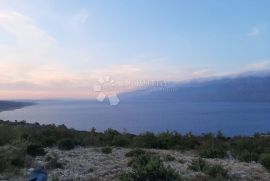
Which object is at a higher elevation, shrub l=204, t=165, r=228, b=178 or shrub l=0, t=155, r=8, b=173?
shrub l=0, t=155, r=8, b=173

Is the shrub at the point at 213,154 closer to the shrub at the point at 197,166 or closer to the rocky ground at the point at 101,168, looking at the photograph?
the rocky ground at the point at 101,168

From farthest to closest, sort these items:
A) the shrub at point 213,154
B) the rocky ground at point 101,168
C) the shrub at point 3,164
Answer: the shrub at point 213,154
the shrub at point 3,164
the rocky ground at point 101,168

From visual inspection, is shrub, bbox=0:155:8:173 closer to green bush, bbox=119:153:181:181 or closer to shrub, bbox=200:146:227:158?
green bush, bbox=119:153:181:181

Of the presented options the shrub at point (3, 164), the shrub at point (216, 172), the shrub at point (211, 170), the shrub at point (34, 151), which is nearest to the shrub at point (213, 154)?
the shrub at point (211, 170)

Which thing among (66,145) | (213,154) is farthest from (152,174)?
(66,145)

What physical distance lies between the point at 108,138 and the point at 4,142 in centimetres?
640

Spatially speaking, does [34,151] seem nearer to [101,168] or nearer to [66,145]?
[66,145]

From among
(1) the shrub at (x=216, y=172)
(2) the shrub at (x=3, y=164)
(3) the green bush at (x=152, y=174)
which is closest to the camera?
(3) the green bush at (x=152, y=174)

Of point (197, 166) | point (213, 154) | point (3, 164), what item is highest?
point (3, 164)

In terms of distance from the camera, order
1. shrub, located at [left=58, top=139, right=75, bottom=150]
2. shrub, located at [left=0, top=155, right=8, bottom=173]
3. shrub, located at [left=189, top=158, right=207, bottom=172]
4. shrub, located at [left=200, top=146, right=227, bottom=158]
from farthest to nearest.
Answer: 1. shrub, located at [left=58, top=139, right=75, bottom=150]
2. shrub, located at [left=200, top=146, right=227, bottom=158]
3. shrub, located at [left=189, top=158, right=207, bottom=172]
4. shrub, located at [left=0, top=155, right=8, bottom=173]

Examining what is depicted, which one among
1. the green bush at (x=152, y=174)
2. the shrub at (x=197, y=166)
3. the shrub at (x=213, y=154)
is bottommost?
the shrub at (x=213, y=154)

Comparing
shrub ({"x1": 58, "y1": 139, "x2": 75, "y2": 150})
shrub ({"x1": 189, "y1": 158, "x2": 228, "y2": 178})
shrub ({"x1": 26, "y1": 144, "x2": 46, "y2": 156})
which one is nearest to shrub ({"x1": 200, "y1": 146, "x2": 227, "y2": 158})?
shrub ({"x1": 189, "y1": 158, "x2": 228, "y2": 178})

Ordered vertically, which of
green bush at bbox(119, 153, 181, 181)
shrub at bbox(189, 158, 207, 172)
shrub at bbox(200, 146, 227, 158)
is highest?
green bush at bbox(119, 153, 181, 181)

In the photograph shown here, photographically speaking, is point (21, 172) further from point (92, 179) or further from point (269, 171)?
point (269, 171)
